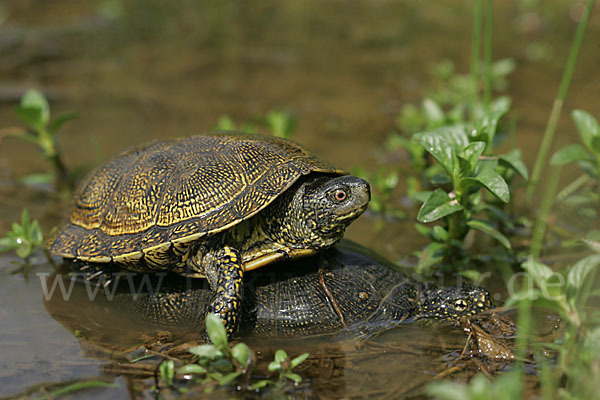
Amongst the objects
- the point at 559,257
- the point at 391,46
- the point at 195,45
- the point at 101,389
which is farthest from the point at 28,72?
the point at 559,257

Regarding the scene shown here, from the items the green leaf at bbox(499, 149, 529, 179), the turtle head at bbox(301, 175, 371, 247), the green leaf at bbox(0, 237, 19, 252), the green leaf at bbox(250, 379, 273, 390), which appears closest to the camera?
the green leaf at bbox(250, 379, 273, 390)

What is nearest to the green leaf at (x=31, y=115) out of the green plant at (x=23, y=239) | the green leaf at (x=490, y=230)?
the green plant at (x=23, y=239)

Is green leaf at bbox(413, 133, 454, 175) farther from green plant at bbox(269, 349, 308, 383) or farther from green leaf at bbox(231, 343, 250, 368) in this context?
green leaf at bbox(231, 343, 250, 368)

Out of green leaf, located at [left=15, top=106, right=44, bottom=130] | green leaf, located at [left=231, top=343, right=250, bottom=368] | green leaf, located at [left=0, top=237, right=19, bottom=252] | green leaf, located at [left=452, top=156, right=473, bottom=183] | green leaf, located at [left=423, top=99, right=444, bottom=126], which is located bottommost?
green leaf, located at [left=231, top=343, right=250, bottom=368]

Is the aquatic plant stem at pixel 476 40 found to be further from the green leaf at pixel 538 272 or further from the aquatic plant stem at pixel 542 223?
the green leaf at pixel 538 272

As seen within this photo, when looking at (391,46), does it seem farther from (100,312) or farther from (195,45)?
(100,312)

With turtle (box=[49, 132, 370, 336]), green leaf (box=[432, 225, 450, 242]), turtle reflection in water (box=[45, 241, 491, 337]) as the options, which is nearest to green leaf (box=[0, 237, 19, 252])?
turtle (box=[49, 132, 370, 336])

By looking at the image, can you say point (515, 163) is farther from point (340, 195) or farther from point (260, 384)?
point (260, 384)

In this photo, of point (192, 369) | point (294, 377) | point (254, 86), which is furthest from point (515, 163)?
point (254, 86)
